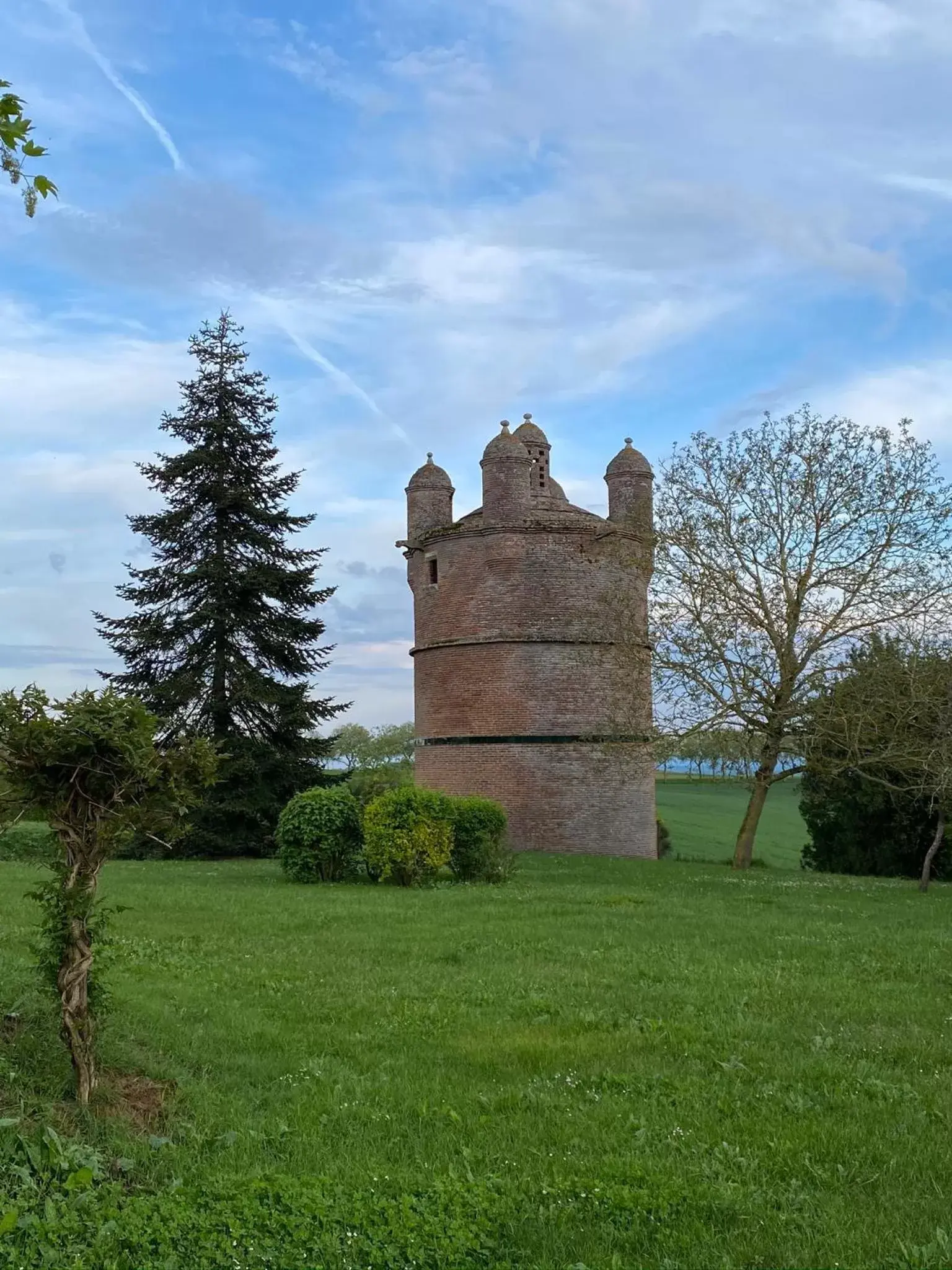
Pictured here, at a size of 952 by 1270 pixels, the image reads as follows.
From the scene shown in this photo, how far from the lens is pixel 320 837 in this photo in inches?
714

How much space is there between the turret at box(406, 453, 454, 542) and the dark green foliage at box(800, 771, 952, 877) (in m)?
12.2

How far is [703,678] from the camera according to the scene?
70.4 ft

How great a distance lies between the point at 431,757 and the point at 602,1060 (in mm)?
20543

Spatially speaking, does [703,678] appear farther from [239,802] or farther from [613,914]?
[239,802]

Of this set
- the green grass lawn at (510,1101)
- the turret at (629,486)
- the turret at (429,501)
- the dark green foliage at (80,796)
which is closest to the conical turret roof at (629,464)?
the turret at (629,486)

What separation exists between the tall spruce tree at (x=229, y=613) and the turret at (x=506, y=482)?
603cm

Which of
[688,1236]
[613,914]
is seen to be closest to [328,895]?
[613,914]

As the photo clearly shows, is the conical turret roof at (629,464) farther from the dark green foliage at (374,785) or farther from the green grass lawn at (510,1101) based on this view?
the green grass lawn at (510,1101)

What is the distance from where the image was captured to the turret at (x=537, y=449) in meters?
28.3

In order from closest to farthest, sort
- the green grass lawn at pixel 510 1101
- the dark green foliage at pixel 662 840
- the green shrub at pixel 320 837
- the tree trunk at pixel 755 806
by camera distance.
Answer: the green grass lawn at pixel 510 1101
the green shrub at pixel 320 837
the tree trunk at pixel 755 806
the dark green foliage at pixel 662 840

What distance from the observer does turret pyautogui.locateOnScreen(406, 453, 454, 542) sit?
28.4m

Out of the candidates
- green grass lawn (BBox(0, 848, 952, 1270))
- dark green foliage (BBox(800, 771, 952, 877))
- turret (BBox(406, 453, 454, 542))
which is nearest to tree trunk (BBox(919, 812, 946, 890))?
dark green foliage (BBox(800, 771, 952, 877))

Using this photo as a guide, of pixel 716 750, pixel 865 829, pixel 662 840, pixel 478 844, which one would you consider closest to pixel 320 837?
pixel 478 844

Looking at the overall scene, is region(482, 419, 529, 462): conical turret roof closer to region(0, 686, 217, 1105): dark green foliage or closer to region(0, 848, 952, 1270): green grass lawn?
region(0, 848, 952, 1270): green grass lawn
